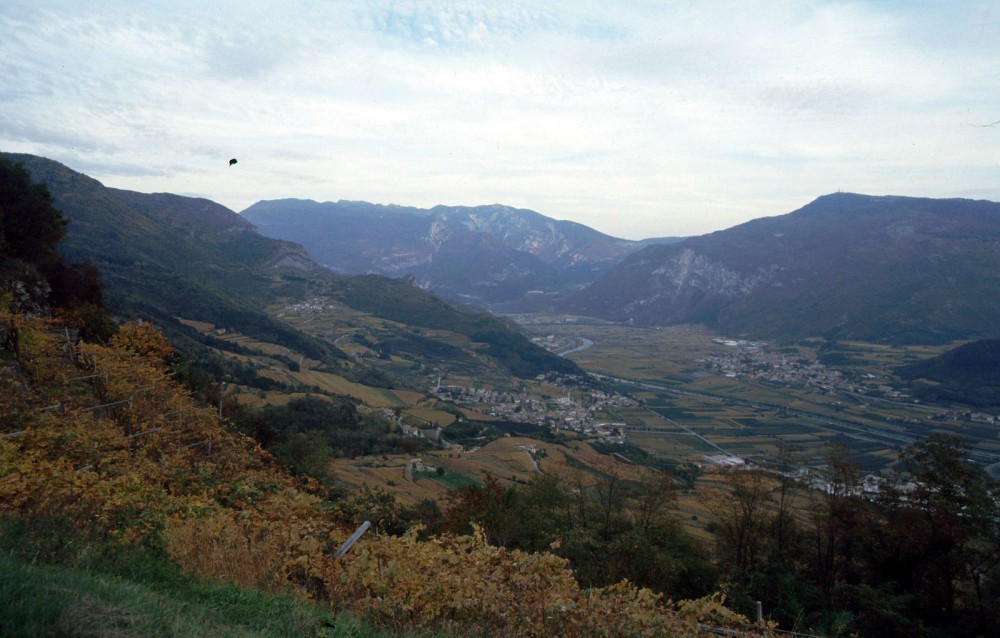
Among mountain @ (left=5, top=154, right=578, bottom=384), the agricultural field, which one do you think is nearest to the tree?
the agricultural field

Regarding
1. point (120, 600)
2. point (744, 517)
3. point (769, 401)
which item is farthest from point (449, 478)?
point (769, 401)

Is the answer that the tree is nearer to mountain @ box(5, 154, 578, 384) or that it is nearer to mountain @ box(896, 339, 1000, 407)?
mountain @ box(5, 154, 578, 384)

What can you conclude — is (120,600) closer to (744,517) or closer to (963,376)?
(744,517)

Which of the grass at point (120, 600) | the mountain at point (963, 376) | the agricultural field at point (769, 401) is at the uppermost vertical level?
the grass at point (120, 600)

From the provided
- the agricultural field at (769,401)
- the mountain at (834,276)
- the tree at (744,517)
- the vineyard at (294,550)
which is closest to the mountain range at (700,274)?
the mountain at (834,276)

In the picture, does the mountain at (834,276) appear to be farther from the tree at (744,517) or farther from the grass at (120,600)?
the grass at (120,600)

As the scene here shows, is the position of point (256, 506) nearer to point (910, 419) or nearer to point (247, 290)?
point (910, 419)
